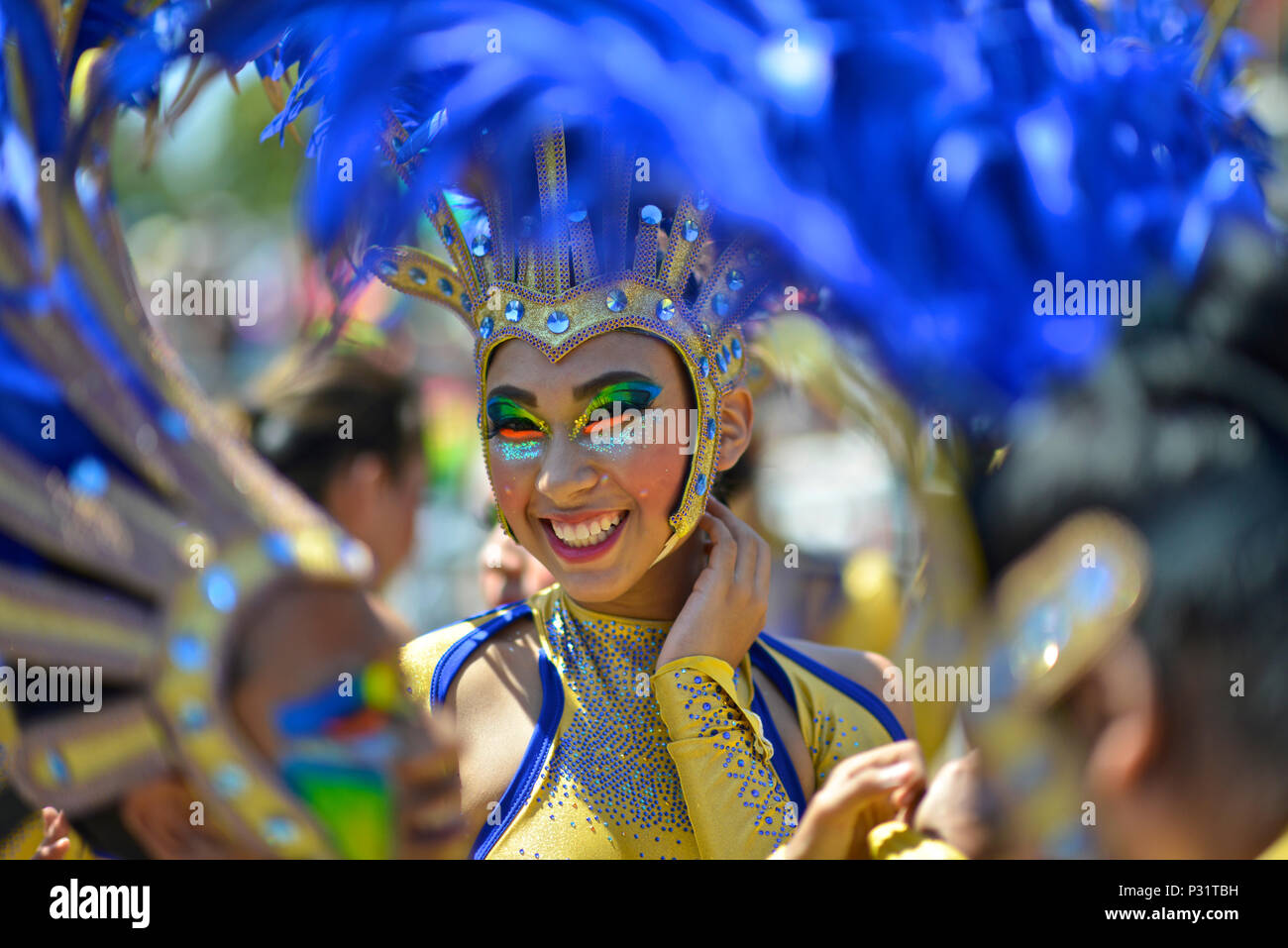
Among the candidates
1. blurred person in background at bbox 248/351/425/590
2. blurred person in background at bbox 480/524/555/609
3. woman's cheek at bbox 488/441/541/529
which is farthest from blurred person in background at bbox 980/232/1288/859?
blurred person in background at bbox 248/351/425/590

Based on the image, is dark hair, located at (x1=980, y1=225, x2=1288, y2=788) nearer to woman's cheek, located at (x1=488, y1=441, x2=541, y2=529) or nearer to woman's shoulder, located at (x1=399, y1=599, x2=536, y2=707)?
woman's cheek, located at (x1=488, y1=441, x2=541, y2=529)

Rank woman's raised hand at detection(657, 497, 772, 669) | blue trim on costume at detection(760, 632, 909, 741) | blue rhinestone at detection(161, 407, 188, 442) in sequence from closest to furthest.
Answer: blue rhinestone at detection(161, 407, 188, 442) → woman's raised hand at detection(657, 497, 772, 669) → blue trim on costume at detection(760, 632, 909, 741)

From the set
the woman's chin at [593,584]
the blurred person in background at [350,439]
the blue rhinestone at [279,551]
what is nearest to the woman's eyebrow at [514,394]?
the woman's chin at [593,584]

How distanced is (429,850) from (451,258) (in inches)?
39.0

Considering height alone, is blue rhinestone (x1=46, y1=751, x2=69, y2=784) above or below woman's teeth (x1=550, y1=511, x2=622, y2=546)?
below

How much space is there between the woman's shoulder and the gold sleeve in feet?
0.94

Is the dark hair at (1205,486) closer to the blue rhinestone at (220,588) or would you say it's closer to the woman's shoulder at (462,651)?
the blue rhinestone at (220,588)

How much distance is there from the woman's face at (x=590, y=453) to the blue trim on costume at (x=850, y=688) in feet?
1.40

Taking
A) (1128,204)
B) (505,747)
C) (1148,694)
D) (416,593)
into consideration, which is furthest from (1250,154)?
(416,593)

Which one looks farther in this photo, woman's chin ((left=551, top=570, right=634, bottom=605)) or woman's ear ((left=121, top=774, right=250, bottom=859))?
woman's chin ((left=551, top=570, right=634, bottom=605))

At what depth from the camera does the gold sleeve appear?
6.08 ft

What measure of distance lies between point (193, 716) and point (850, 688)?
1.29 metres

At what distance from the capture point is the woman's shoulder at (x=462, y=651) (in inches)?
78.5

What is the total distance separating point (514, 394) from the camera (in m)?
1.90
